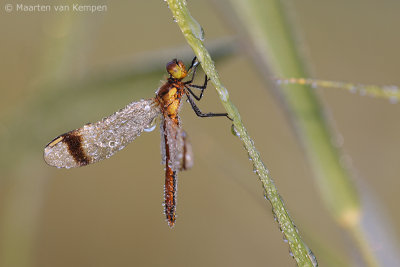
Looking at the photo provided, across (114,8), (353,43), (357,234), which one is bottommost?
(357,234)

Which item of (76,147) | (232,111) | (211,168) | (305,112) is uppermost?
(211,168)

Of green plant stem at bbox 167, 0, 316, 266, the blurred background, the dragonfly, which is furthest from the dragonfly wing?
the blurred background

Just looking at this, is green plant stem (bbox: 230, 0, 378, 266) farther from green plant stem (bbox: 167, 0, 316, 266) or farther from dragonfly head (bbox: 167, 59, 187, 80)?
green plant stem (bbox: 167, 0, 316, 266)

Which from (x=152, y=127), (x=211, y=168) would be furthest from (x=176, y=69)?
(x=211, y=168)

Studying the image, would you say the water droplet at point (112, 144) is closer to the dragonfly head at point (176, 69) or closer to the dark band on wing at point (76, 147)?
the dark band on wing at point (76, 147)

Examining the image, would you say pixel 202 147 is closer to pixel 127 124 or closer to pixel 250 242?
pixel 127 124

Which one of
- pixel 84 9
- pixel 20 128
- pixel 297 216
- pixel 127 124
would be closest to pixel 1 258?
pixel 20 128

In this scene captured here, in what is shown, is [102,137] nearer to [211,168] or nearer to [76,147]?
[76,147]
